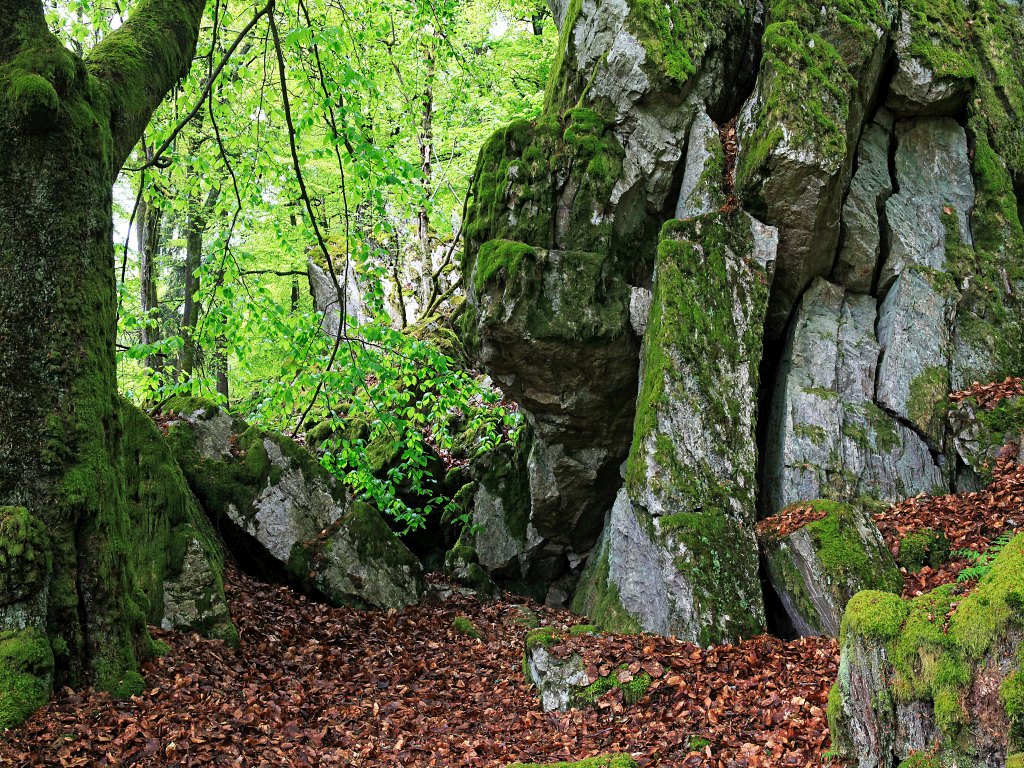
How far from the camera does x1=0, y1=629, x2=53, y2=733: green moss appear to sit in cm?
446

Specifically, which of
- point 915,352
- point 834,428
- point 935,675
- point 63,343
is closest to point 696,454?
point 834,428

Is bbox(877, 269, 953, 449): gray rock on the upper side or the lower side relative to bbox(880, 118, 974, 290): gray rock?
lower

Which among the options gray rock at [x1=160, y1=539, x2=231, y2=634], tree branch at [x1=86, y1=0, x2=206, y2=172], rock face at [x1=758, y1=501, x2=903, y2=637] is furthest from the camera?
rock face at [x1=758, y1=501, x2=903, y2=637]

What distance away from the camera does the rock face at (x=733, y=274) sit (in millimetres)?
9023

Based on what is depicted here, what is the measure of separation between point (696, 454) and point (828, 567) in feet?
6.27

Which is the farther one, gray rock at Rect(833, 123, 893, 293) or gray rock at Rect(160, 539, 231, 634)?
gray rock at Rect(833, 123, 893, 293)

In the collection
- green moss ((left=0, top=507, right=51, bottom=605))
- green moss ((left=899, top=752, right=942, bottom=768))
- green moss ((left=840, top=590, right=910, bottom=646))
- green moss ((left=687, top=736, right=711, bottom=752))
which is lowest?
green moss ((left=687, top=736, right=711, bottom=752))

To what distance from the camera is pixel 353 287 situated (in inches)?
856

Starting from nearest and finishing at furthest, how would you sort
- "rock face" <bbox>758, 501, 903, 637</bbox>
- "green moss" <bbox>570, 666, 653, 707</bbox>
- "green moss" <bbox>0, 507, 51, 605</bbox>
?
"green moss" <bbox>0, 507, 51, 605</bbox> < "green moss" <bbox>570, 666, 653, 707</bbox> < "rock face" <bbox>758, 501, 903, 637</bbox>

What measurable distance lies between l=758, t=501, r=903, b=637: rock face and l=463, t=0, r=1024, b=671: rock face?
435mm

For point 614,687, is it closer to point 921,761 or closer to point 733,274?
point 921,761

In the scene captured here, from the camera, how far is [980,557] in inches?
280

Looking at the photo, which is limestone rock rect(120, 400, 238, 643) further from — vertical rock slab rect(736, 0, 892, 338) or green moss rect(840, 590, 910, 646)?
vertical rock slab rect(736, 0, 892, 338)

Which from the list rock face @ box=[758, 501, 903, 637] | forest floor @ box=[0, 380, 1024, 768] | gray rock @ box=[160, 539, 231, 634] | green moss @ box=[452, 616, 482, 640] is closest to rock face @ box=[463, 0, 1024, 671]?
rock face @ box=[758, 501, 903, 637]
